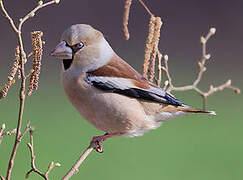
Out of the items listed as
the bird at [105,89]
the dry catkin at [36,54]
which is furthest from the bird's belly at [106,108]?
the dry catkin at [36,54]

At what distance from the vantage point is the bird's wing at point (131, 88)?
2.27 m

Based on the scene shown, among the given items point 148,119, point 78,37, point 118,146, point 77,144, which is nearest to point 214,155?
point 118,146

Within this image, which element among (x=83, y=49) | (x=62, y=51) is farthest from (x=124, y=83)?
(x=62, y=51)

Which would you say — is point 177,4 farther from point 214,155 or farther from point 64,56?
point 64,56

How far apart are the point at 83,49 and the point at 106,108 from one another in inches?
10.4

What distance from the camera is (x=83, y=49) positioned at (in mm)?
2193

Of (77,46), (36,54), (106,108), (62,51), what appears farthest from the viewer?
(106,108)

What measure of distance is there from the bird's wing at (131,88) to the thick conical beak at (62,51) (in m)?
0.20

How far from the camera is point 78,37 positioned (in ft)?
6.91

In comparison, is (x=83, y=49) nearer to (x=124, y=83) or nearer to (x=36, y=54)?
(x=124, y=83)

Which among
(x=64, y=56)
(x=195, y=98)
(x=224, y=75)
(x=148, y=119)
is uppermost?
(x=224, y=75)

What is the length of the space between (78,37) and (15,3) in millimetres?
8117

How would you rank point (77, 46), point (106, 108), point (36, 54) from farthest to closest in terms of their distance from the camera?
point (106, 108)
point (77, 46)
point (36, 54)

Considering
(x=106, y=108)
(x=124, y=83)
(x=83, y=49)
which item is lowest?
(x=106, y=108)
